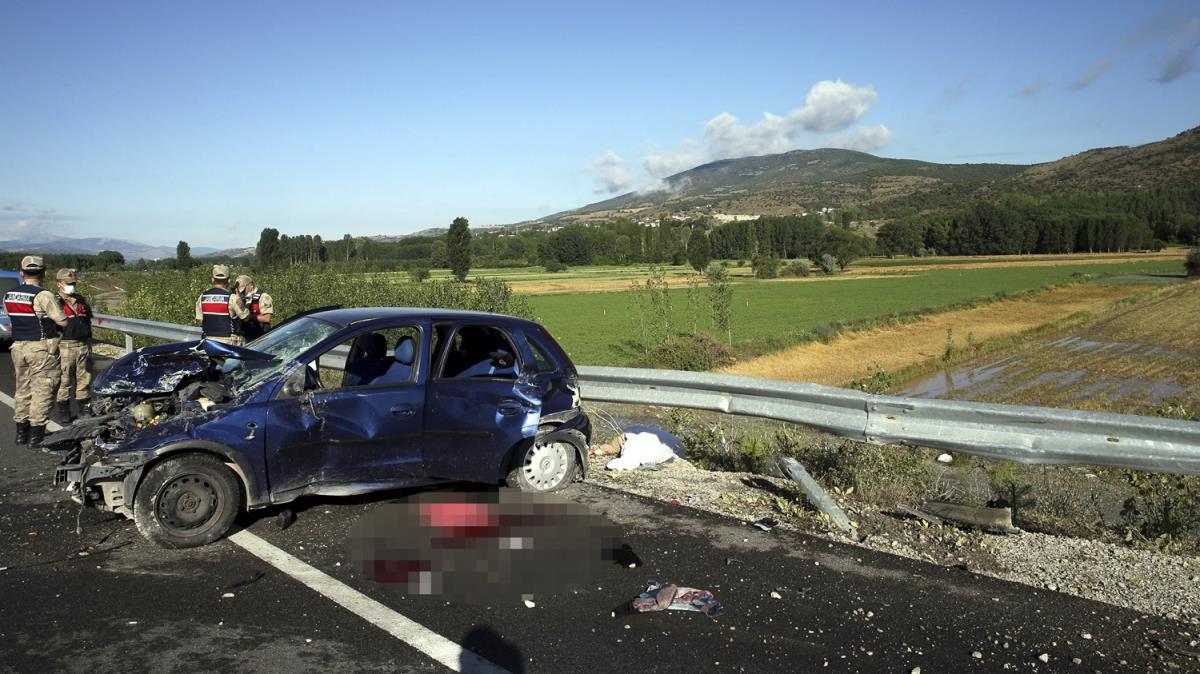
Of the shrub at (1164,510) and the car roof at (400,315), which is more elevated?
the car roof at (400,315)

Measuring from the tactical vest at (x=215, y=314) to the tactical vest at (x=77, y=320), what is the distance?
1.24m

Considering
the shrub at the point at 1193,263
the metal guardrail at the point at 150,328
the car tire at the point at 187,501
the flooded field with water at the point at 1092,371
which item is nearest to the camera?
the car tire at the point at 187,501

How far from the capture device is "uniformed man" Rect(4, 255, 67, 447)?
888cm

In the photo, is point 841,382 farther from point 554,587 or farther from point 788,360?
point 554,587

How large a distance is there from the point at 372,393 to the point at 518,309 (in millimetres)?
14106

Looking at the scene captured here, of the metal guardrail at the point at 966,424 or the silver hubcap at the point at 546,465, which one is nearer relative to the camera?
the metal guardrail at the point at 966,424

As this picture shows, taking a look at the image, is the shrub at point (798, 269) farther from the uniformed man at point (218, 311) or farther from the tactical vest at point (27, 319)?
the tactical vest at point (27, 319)

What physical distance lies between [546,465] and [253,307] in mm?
6099

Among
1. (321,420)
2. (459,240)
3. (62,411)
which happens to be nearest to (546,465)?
(321,420)

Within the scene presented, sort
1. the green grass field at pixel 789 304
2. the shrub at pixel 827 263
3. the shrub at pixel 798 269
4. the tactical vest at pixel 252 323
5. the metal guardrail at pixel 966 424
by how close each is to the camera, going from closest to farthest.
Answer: the metal guardrail at pixel 966 424 → the tactical vest at pixel 252 323 → the green grass field at pixel 789 304 → the shrub at pixel 798 269 → the shrub at pixel 827 263

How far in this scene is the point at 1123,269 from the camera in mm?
80312

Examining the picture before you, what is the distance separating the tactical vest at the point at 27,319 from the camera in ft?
29.4

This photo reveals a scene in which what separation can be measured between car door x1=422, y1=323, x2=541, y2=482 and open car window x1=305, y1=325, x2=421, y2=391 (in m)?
0.20

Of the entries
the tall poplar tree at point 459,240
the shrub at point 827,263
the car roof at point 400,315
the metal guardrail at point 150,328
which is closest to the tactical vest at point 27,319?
the metal guardrail at point 150,328
